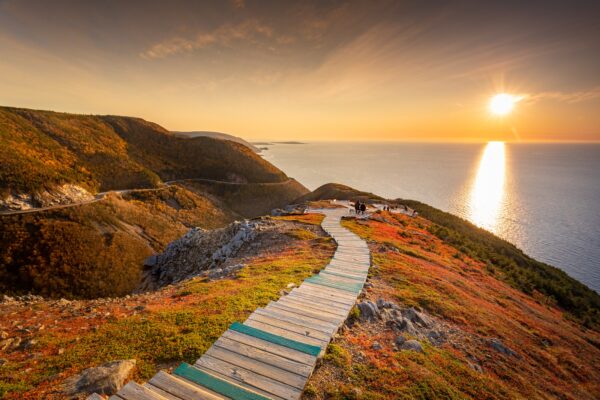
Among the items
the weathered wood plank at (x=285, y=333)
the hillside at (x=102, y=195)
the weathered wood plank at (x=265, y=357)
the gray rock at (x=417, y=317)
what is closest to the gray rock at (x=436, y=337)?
→ the gray rock at (x=417, y=317)

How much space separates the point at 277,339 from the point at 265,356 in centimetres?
78

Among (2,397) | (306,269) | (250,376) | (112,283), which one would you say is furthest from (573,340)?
(112,283)

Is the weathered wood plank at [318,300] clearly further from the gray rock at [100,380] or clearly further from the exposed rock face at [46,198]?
the exposed rock face at [46,198]

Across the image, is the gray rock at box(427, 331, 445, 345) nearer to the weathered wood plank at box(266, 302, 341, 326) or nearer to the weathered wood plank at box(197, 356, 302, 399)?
the weathered wood plank at box(266, 302, 341, 326)

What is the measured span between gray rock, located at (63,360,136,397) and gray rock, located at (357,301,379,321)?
8.36 m

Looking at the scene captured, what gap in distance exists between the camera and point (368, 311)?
1151cm

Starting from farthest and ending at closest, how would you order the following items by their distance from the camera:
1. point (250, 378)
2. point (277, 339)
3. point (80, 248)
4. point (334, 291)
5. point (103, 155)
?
point (103, 155) → point (80, 248) → point (334, 291) → point (277, 339) → point (250, 378)

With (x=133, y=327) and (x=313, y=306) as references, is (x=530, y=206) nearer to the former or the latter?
(x=313, y=306)

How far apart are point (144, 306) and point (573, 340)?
85.8 feet

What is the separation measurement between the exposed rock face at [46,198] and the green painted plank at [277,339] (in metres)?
62.4

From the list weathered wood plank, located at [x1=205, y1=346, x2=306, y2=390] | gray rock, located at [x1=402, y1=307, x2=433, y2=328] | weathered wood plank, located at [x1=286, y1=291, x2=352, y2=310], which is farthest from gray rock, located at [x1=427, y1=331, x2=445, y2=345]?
weathered wood plank, located at [x1=205, y1=346, x2=306, y2=390]

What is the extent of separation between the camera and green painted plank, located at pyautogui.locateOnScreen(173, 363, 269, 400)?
235 inches

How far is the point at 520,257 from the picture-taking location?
4728cm

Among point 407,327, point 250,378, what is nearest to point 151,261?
point 407,327
